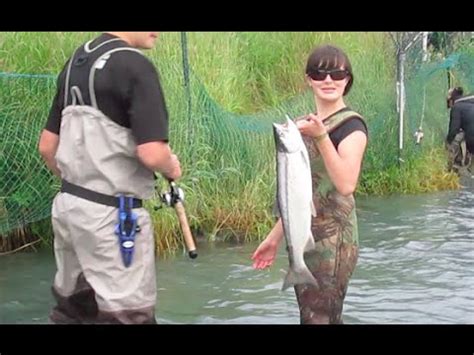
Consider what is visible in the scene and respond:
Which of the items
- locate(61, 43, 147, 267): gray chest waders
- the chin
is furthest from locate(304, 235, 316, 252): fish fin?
locate(61, 43, 147, 267): gray chest waders

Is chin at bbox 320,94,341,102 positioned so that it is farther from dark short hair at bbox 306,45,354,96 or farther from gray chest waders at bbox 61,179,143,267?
gray chest waders at bbox 61,179,143,267

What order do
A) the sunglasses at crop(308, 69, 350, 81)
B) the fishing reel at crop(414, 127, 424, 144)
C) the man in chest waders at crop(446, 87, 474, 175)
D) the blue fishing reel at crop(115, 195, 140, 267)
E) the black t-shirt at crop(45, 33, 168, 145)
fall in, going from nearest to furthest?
the black t-shirt at crop(45, 33, 168, 145), the blue fishing reel at crop(115, 195, 140, 267), the sunglasses at crop(308, 69, 350, 81), the man in chest waders at crop(446, 87, 474, 175), the fishing reel at crop(414, 127, 424, 144)

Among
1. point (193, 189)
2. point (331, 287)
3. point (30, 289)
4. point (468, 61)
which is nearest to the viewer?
point (331, 287)

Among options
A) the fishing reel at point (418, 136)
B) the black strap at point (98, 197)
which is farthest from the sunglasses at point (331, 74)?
the fishing reel at point (418, 136)

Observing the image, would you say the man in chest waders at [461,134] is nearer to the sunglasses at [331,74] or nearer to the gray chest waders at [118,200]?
the sunglasses at [331,74]

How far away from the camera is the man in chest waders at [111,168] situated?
3.15 meters

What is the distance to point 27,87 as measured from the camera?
7.22 m

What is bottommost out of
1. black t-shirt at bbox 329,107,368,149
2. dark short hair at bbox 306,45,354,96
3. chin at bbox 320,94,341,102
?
black t-shirt at bbox 329,107,368,149

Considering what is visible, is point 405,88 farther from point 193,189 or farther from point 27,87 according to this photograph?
point 27,87

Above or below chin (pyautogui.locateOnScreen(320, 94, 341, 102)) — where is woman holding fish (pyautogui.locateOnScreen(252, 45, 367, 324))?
below

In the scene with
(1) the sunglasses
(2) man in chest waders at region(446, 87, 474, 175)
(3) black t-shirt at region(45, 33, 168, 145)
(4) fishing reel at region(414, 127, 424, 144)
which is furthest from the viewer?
(4) fishing reel at region(414, 127, 424, 144)

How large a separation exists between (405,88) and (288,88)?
1786mm

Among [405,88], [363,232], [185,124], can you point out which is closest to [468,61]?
[405,88]

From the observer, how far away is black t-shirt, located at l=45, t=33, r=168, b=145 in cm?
312
